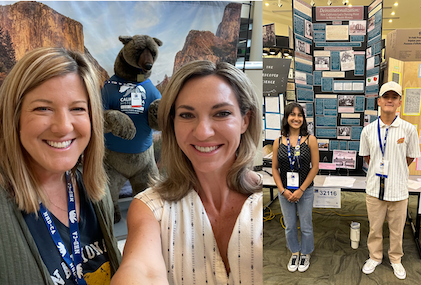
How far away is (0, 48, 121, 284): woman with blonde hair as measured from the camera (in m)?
0.66

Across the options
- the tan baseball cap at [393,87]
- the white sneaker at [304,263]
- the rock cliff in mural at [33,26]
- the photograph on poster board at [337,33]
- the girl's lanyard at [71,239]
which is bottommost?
the white sneaker at [304,263]

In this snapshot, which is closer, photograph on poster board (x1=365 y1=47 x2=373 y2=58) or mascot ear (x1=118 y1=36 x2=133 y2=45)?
photograph on poster board (x1=365 y1=47 x2=373 y2=58)

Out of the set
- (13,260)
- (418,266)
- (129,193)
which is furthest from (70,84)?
(418,266)

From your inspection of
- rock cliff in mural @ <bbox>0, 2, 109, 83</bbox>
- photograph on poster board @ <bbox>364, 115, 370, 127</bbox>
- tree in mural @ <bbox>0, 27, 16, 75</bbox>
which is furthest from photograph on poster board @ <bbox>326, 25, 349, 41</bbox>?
tree in mural @ <bbox>0, 27, 16, 75</bbox>

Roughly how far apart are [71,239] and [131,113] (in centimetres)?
53

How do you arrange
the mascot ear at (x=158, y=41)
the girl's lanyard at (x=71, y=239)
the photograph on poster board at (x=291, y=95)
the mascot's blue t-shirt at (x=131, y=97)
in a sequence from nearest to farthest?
the photograph on poster board at (x=291, y=95) → the girl's lanyard at (x=71, y=239) → the mascot's blue t-shirt at (x=131, y=97) → the mascot ear at (x=158, y=41)

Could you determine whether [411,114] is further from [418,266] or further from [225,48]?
[225,48]

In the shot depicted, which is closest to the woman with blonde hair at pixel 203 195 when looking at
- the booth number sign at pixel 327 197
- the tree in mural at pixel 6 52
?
the booth number sign at pixel 327 197

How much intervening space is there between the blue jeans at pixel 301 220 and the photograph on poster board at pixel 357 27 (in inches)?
18.5

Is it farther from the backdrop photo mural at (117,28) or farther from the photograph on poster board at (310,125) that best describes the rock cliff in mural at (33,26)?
the photograph on poster board at (310,125)

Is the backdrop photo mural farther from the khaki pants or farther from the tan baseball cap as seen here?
the khaki pants

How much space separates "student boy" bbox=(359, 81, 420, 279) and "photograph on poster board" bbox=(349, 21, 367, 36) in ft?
0.58

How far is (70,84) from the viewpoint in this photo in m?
0.75

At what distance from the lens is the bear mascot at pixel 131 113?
109 cm
